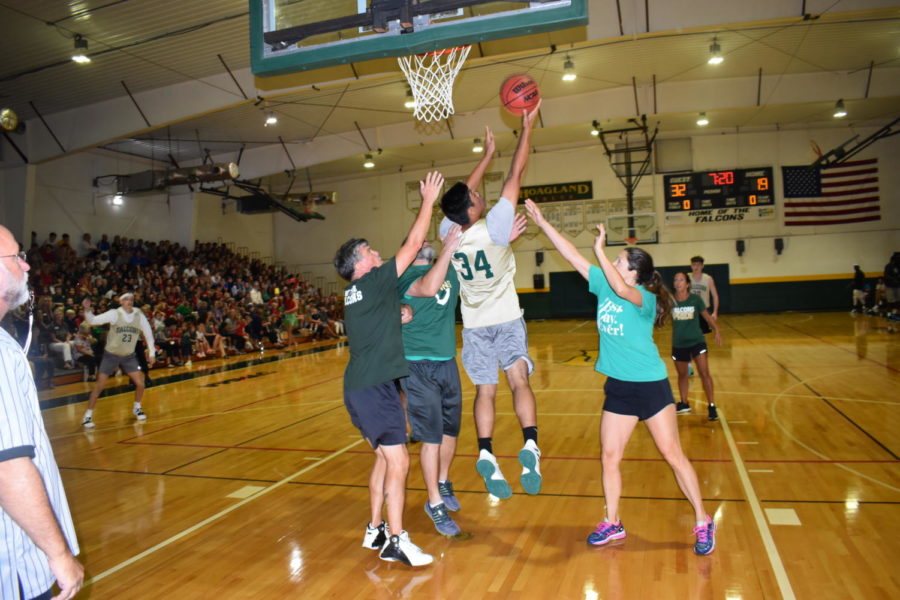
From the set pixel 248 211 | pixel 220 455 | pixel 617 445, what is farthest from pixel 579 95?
pixel 617 445

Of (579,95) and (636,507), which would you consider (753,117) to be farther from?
(636,507)

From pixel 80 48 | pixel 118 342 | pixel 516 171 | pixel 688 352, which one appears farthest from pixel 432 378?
pixel 80 48

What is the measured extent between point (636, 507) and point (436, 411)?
5.63 ft

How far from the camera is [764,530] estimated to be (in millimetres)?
3979

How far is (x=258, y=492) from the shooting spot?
536 centimetres

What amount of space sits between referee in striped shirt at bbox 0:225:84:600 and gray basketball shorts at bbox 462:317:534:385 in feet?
9.53

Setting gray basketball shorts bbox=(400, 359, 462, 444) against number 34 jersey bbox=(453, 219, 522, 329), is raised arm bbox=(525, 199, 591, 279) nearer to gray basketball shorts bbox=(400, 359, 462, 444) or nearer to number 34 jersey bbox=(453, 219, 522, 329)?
number 34 jersey bbox=(453, 219, 522, 329)

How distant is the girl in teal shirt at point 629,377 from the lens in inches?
143

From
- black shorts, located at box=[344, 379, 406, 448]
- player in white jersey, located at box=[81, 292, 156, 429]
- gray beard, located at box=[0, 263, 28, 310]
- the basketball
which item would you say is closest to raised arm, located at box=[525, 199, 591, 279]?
black shorts, located at box=[344, 379, 406, 448]

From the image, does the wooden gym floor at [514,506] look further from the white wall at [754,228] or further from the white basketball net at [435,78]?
the white wall at [754,228]

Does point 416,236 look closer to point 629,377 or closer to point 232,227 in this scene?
point 629,377

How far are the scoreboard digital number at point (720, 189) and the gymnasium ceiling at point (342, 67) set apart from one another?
A: 7.49ft

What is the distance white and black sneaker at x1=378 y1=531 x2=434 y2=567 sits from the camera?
3660mm

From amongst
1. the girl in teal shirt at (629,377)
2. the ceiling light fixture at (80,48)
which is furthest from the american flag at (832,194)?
the girl in teal shirt at (629,377)
